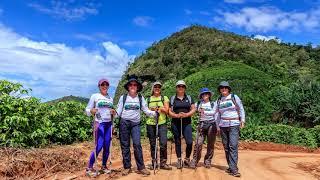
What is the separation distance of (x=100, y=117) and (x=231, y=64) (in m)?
30.2

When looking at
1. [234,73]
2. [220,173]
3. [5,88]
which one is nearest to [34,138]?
[5,88]

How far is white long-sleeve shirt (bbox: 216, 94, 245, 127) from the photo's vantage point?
35.6 ft

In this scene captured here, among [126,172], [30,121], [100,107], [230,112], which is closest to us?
[100,107]

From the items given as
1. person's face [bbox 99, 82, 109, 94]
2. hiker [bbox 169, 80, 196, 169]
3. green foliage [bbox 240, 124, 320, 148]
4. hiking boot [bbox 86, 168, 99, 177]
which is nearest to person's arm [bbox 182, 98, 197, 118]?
hiker [bbox 169, 80, 196, 169]

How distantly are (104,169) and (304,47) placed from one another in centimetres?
4737

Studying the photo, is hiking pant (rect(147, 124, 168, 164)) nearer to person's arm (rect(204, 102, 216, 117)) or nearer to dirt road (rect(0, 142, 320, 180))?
dirt road (rect(0, 142, 320, 180))

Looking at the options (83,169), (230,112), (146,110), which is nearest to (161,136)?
(146,110)

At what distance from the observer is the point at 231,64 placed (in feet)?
129

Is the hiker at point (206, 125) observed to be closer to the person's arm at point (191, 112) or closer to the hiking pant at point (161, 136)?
the person's arm at point (191, 112)

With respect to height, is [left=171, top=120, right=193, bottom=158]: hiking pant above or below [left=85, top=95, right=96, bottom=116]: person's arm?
below

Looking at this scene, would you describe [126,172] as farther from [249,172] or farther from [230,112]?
[249,172]

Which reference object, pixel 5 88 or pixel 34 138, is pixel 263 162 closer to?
pixel 34 138

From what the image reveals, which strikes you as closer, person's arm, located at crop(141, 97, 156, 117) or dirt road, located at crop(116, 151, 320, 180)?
dirt road, located at crop(116, 151, 320, 180)

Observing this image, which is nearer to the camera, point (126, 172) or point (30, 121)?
point (126, 172)
